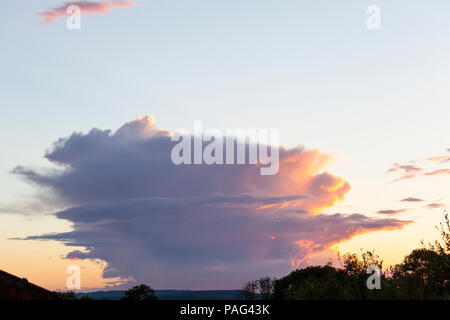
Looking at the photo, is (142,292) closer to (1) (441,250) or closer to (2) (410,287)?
(1) (441,250)

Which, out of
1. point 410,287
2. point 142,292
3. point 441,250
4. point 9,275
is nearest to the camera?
point 9,275
